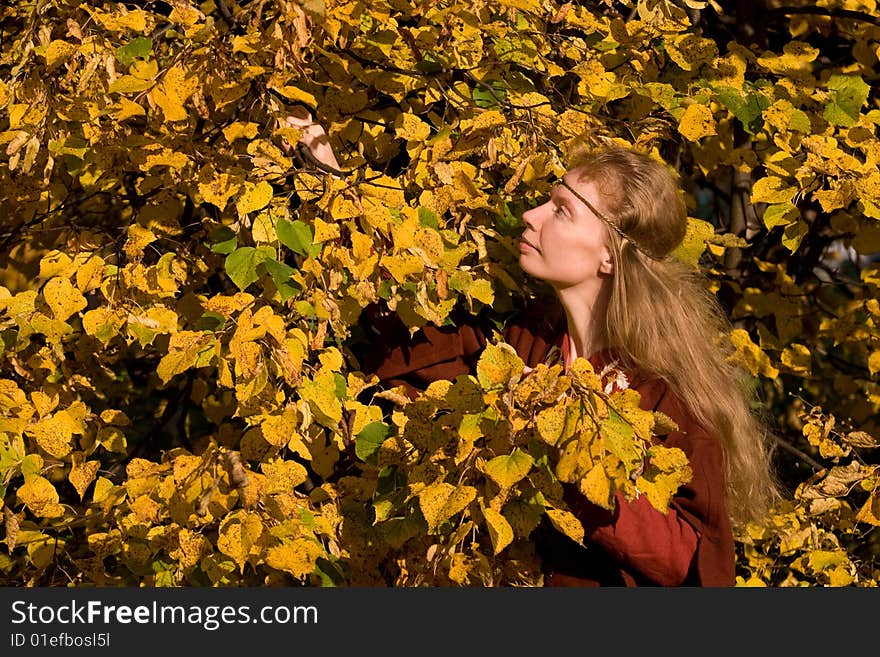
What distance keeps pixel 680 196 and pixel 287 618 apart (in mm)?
1106

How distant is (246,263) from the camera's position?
5.75 feet

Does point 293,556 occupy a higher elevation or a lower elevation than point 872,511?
higher

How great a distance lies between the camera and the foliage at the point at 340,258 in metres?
1.60

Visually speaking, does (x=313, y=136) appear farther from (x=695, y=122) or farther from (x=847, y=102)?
(x=847, y=102)

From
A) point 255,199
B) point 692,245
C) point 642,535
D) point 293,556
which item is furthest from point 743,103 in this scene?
point 293,556

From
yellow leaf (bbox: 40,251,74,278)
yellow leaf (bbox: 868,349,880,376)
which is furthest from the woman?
yellow leaf (bbox: 40,251,74,278)

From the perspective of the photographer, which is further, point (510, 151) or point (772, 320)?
point (772, 320)

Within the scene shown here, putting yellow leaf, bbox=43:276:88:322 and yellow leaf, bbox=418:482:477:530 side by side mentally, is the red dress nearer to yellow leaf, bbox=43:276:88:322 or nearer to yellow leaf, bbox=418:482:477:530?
yellow leaf, bbox=418:482:477:530

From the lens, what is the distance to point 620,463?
1.37m

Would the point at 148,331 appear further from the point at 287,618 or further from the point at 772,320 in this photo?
the point at 772,320

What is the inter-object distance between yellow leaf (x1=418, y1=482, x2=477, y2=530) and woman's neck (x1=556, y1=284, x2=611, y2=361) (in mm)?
632

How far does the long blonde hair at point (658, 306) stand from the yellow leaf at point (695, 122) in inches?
3.6

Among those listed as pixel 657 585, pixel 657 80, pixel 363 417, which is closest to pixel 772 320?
pixel 657 80

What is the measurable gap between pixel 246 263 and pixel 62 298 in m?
0.35
